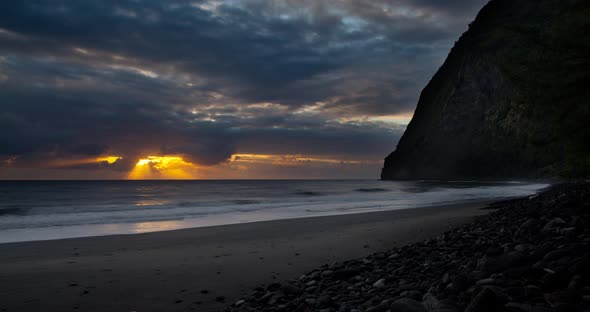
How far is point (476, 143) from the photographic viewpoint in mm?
104250

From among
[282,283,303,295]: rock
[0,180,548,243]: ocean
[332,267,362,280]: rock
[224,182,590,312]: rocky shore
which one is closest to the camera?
[224,182,590,312]: rocky shore

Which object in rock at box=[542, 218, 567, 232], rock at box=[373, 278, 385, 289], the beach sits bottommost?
the beach

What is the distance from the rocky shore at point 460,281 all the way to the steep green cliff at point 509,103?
11.8 feet

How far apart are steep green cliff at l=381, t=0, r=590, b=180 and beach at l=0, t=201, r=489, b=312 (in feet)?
14.5

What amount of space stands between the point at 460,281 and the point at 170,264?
5.97 meters

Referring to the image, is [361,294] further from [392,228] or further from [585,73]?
[392,228]

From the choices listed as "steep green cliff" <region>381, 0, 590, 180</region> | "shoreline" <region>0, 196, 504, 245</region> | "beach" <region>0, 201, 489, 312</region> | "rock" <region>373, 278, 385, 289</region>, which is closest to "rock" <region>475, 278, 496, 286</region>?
"rock" <region>373, 278, 385, 289</region>

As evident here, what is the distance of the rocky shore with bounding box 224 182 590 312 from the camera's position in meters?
3.10

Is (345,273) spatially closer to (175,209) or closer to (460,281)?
(460,281)

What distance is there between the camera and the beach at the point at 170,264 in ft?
18.5

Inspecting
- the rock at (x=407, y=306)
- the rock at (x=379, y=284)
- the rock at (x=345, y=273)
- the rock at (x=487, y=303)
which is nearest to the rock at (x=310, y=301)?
the rock at (x=379, y=284)

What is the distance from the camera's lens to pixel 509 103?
10875 mm

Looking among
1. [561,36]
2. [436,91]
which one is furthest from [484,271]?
[436,91]

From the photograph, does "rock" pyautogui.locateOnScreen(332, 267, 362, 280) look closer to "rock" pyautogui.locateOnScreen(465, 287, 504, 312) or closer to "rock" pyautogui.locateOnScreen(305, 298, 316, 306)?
"rock" pyautogui.locateOnScreen(305, 298, 316, 306)
